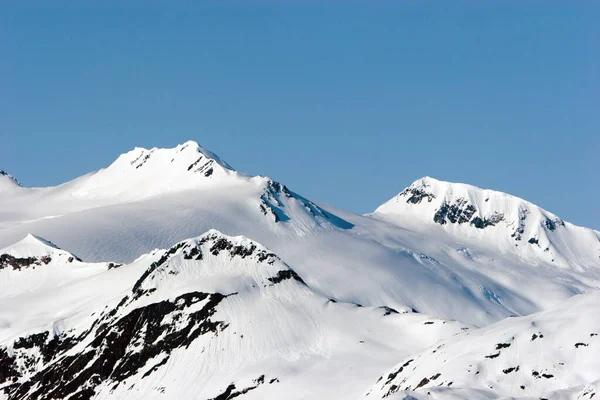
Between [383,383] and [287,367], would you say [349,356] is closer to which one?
[287,367]

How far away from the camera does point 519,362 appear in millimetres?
133625

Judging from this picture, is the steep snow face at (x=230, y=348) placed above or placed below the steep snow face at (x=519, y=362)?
above

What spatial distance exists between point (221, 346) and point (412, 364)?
46124 mm

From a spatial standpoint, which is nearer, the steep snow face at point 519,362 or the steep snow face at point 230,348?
the steep snow face at point 519,362

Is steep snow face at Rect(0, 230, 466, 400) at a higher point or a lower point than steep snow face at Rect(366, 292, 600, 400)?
higher

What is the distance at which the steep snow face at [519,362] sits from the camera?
12744 centimetres

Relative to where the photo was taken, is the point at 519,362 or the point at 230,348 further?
the point at 230,348

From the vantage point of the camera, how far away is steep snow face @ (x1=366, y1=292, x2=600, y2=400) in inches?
5017

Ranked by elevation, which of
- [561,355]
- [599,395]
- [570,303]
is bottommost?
[599,395]

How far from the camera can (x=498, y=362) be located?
134625 mm

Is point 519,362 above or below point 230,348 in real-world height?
below

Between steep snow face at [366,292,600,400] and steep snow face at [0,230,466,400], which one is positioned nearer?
steep snow face at [366,292,600,400]

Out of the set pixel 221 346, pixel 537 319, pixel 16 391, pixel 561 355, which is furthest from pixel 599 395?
pixel 16 391

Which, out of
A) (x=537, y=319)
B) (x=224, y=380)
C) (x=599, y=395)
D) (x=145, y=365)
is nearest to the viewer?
(x=599, y=395)
